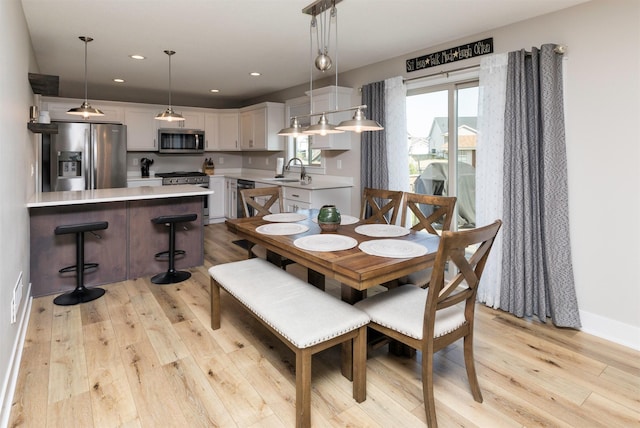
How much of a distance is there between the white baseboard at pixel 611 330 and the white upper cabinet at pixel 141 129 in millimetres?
6186

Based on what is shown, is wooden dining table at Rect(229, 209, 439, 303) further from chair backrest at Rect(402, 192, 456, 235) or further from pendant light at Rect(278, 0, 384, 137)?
pendant light at Rect(278, 0, 384, 137)

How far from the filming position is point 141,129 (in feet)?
19.6

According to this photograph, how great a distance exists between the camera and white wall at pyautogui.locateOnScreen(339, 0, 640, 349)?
2439 mm

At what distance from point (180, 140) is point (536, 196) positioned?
5537mm

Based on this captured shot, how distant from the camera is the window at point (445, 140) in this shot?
11.5 feet

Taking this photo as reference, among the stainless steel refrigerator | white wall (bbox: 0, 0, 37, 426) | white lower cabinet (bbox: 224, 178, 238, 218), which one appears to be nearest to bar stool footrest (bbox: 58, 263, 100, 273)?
white wall (bbox: 0, 0, 37, 426)

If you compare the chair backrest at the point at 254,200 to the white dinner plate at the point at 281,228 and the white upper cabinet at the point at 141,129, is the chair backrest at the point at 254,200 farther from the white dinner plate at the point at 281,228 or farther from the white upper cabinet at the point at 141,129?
the white upper cabinet at the point at 141,129

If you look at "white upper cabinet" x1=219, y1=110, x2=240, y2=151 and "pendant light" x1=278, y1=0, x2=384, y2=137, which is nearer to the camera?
"pendant light" x1=278, y1=0, x2=384, y2=137

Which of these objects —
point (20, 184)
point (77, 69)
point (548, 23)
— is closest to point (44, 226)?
point (20, 184)

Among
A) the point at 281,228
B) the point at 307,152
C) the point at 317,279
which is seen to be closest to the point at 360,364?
the point at 317,279

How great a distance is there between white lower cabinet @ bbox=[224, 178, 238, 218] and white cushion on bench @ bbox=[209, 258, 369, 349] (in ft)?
13.3

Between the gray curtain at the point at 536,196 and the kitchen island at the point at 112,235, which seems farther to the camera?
the kitchen island at the point at 112,235

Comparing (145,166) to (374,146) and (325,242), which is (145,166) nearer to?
(374,146)

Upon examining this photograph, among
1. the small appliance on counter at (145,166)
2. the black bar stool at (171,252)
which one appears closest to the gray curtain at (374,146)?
the black bar stool at (171,252)
